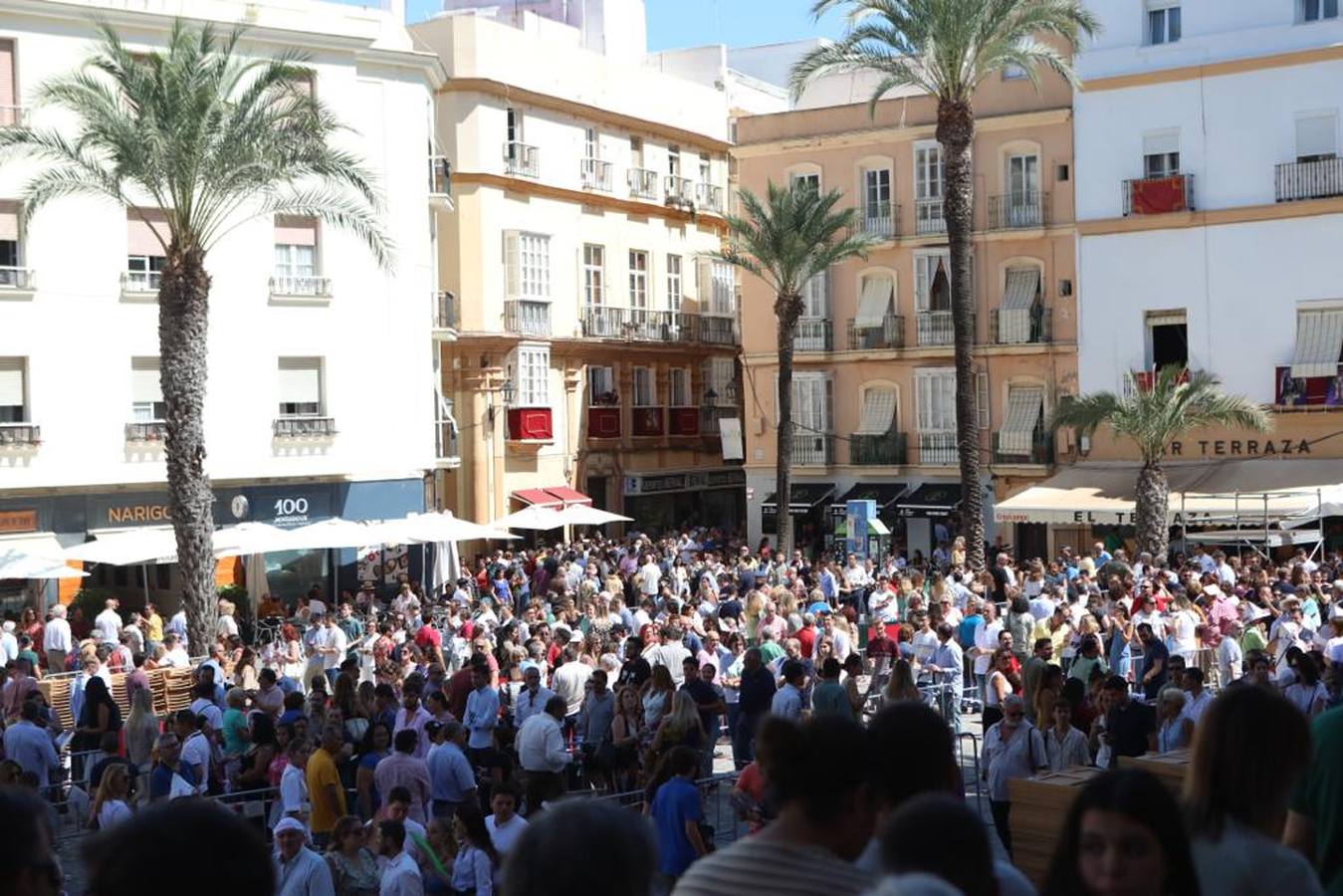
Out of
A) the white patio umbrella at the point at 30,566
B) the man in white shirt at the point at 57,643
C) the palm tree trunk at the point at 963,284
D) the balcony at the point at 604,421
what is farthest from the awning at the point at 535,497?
the man in white shirt at the point at 57,643

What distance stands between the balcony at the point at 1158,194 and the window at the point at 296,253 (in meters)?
18.7

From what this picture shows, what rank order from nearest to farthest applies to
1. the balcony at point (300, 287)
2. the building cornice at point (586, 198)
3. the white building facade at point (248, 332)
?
the white building facade at point (248, 332) < the balcony at point (300, 287) < the building cornice at point (586, 198)

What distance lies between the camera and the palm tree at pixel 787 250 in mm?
41969

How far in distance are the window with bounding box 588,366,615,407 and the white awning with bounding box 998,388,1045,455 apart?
1144 centimetres

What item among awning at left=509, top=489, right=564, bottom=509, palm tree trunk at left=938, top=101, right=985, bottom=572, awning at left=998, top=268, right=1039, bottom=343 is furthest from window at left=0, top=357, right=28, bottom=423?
awning at left=998, top=268, right=1039, bottom=343

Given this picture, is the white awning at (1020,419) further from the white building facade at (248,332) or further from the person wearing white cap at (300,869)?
the person wearing white cap at (300,869)

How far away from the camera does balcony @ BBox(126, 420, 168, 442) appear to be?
34.4 metres

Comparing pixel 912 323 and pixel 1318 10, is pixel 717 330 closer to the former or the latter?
pixel 912 323

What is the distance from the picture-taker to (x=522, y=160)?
45.5m

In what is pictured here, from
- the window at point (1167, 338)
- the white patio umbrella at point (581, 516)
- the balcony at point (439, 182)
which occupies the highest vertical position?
the balcony at point (439, 182)


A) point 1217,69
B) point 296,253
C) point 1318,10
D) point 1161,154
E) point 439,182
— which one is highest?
point 1318,10

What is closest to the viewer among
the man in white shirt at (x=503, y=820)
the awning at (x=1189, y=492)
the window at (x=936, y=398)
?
the man in white shirt at (x=503, y=820)

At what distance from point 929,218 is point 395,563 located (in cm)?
1615

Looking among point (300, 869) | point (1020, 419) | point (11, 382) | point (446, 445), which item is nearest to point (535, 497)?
point (446, 445)
